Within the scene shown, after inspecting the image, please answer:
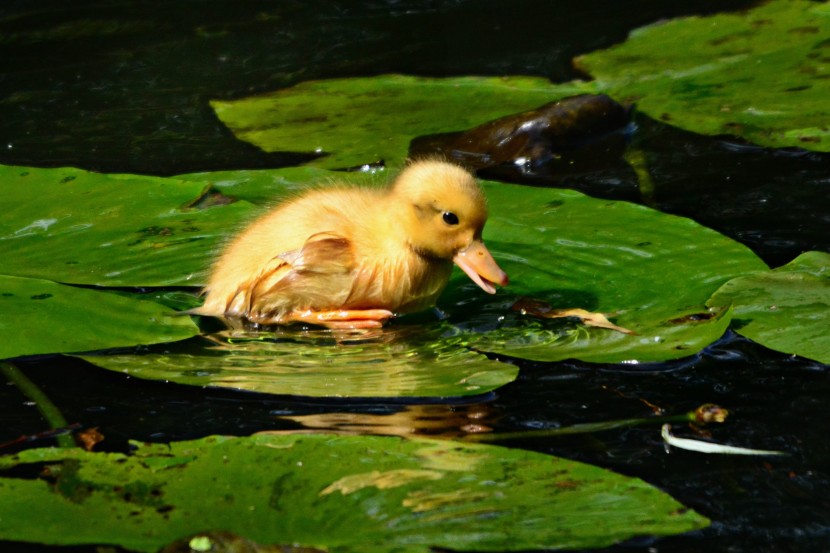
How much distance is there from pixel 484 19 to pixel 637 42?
1192 mm

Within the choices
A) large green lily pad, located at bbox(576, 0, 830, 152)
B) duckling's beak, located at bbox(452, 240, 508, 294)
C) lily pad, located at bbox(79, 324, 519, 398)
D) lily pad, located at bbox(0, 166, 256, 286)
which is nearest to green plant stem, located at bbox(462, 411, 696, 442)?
lily pad, located at bbox(79, 324, 519, 398)

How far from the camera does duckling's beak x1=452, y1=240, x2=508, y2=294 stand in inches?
140

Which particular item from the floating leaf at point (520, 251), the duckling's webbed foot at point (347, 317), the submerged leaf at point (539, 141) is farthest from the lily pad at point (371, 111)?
the duckling's webbed foot at point (347, 317)

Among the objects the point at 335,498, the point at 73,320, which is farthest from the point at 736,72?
the point at 335,498

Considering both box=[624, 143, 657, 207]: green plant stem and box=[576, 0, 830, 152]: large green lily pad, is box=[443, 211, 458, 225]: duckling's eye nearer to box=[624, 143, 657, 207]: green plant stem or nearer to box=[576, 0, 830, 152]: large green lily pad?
box=[624, 143, 657, 207]: green plant stem

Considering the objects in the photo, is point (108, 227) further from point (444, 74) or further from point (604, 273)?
point (444, 74)

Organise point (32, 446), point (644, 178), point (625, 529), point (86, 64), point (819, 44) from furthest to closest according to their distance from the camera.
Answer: point (86, 64) → point (819, 44) → point (644, 178) → point (32, 446) → point (625, 529)

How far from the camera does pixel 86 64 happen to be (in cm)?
661

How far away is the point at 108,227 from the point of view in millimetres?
4004

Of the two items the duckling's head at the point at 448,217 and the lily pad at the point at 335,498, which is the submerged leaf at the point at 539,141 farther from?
the lily pad at the point at 335,498

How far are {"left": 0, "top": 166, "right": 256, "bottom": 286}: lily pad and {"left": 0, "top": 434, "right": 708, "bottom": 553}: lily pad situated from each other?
3.76 feet

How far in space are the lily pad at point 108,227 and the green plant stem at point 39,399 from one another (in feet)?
1.28

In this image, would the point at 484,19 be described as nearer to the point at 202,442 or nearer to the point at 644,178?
the point at 644,178

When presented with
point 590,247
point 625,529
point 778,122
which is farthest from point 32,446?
point 778,122
